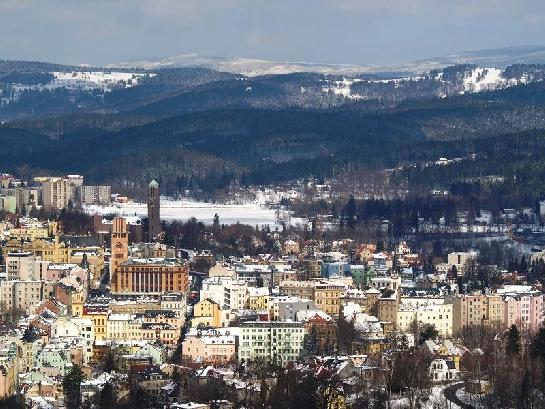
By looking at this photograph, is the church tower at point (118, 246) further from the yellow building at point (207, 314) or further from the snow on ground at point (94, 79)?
the snow on ground at point (94, 79)

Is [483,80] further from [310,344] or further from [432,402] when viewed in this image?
[432,402]

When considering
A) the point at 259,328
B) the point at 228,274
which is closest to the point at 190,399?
the point at 259,328

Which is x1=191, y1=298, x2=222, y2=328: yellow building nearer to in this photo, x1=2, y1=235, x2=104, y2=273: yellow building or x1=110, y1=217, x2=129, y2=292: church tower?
x1=110, y1=217, x2=129, y2=292: church tower

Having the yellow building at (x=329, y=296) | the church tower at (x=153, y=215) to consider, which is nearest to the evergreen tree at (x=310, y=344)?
the yellow building at (x=329, y=296)

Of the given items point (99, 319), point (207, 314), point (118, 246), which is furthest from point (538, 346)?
point (118, 246)

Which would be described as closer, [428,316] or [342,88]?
[428,316]

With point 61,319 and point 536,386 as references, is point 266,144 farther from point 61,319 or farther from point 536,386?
point 536,386
